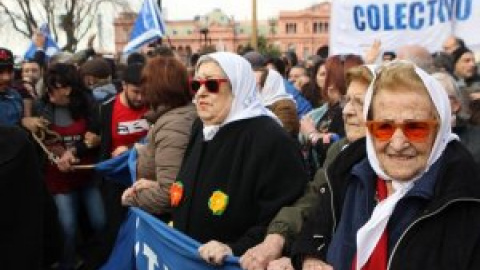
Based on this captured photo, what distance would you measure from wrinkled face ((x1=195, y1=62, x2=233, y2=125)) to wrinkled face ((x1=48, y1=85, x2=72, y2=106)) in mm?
2692

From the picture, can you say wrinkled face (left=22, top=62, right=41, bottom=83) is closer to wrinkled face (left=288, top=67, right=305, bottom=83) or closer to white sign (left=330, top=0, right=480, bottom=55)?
wrinkled face (left=288, top=67, right=305, bottom=83)

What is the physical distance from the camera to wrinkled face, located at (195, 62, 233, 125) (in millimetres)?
3666

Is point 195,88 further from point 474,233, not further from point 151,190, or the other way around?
point 474,233

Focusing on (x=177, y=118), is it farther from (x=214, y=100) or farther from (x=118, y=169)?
(x=118, y=169)

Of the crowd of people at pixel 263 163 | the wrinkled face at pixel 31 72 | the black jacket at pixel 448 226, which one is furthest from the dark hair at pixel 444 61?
the wrinkled face at pixel 31 72

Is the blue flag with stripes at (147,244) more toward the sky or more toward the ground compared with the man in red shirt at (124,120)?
more toward the ground

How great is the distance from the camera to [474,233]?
224cm

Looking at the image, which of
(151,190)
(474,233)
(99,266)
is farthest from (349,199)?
(99,266)

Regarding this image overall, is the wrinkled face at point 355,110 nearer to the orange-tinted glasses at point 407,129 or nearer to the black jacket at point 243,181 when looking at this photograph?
the black jacket at point 243,181

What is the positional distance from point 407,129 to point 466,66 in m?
4.96

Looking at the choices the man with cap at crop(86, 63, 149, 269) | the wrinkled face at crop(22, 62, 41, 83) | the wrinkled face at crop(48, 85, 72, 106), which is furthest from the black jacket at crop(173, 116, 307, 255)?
the wrinkled face at crop(22, 62, 41, 83)

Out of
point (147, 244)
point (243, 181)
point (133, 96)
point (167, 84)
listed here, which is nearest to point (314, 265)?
point (243, 181)

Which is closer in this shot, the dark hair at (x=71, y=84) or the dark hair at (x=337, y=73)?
the dark hair at (x=337, y=73)

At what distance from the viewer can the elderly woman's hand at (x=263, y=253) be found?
311cm
